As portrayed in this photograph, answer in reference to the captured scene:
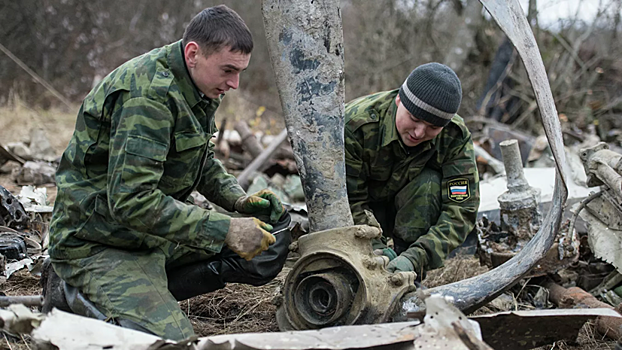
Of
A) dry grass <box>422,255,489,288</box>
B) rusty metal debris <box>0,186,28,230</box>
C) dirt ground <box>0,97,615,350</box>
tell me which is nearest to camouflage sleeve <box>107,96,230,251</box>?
dirt ground <box>0,97,615,350</box>

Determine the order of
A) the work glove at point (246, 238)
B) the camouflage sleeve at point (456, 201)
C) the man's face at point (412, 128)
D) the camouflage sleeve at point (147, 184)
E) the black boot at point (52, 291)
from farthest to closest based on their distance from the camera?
the camouflage sleeve at point (456, 201), the man's face at point (412, 128), the black boot at point (52, 291), the work glove at point (246, 238), the camouflage sleeve at point (147, 184)

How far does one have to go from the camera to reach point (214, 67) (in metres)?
2.44

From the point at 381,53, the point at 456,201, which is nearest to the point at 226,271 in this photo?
the point at 456,201

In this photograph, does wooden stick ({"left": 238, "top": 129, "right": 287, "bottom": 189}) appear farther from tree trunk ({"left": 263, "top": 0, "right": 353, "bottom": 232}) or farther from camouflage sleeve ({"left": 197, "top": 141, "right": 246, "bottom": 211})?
tree trunk ({"left": 263, "top": 0, "right": 353, "bottom": 232})

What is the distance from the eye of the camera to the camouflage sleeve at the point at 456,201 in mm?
3291

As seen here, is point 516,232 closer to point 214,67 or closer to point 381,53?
point 214,67

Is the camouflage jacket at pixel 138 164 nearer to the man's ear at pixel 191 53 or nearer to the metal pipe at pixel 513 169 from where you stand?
the man's ear at pixel 191 53

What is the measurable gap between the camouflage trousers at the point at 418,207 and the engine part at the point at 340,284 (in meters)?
0.91

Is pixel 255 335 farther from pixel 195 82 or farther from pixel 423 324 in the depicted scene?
pixel 195 82

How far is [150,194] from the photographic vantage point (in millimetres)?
2299

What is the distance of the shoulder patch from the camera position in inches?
134

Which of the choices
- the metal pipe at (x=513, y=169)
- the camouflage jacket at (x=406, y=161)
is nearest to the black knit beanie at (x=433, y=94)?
the camouflage jacket at (x=406, y=161)

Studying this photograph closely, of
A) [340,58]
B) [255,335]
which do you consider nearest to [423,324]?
[255,335]

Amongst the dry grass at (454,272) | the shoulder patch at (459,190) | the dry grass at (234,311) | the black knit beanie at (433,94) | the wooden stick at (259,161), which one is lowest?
the dry grass at (234,311)
